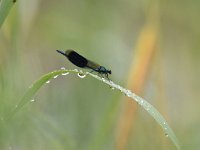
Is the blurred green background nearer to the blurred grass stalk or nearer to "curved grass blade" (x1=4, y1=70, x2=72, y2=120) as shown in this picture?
the blurred grass stalk

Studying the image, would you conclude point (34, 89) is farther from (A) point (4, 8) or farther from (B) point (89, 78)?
(B) point (89, 78)

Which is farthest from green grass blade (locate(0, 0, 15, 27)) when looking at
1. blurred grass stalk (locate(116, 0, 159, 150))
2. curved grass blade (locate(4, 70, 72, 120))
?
blurred grass stalk (locate(116, 0, 159, 150))

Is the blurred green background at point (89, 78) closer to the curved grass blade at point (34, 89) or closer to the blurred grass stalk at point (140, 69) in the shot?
the blurred grass stalk at point (140, 69)

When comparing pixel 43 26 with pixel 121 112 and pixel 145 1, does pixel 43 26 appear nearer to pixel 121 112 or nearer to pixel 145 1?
pixel 145 1

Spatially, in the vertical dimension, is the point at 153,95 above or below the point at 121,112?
above

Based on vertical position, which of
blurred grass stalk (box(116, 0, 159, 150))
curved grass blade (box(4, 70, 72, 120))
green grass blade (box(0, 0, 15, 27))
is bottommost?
curved grass blade (box(4, 70, 72, 120))

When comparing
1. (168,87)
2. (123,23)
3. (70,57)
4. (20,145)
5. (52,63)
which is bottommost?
(20,145)

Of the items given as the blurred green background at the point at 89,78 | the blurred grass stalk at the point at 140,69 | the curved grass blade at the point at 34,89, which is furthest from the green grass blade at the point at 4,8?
the blurred grass stalk at the point at 140,69

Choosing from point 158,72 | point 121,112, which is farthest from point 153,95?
point 121,112
